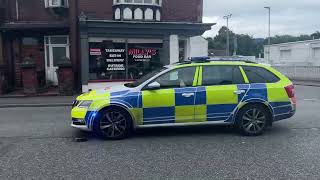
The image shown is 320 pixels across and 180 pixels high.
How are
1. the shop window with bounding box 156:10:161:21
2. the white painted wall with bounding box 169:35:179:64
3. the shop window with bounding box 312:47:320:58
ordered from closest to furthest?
1. the white painted wall with bounding box 169:35:179:64
2. the shop window with bounding box 156:10:161:21
3. the shop window with bounding box 312:47:320:58

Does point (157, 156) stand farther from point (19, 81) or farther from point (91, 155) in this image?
point (19, 81)

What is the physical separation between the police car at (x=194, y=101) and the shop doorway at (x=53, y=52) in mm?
12729

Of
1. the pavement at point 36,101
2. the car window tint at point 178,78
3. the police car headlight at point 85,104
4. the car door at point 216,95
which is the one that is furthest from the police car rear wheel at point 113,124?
the pavement at point 36,101

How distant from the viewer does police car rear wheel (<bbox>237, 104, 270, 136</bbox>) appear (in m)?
8.49

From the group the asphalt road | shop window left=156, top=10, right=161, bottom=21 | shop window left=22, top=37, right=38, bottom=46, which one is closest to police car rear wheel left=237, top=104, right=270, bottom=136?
the asphalt road

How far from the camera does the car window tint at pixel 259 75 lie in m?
8.72

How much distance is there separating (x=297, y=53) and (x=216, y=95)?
3749cm

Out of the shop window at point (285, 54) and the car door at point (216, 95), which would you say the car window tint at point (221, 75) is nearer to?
the car door at point (216, 95)

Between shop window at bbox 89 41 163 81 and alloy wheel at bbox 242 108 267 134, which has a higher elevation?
shop window at bbox 89 41 163 81

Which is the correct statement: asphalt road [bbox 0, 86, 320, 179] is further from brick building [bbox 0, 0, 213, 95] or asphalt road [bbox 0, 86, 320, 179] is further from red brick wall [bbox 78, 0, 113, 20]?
red brick wall [bbox 78, 0, 113, 20]

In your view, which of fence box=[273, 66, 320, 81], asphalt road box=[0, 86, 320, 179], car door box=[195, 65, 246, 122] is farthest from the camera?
fence box=[273, 66, 320, 81]

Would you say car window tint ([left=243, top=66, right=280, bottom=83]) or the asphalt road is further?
car window tint ([left=243, top=66, right=280, bottom=83])

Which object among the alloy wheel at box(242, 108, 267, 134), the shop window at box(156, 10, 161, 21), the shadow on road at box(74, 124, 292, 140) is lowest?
the shadow on road at box(74, 124, 292, 140)

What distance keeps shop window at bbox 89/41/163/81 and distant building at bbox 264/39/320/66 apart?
2509 cm
